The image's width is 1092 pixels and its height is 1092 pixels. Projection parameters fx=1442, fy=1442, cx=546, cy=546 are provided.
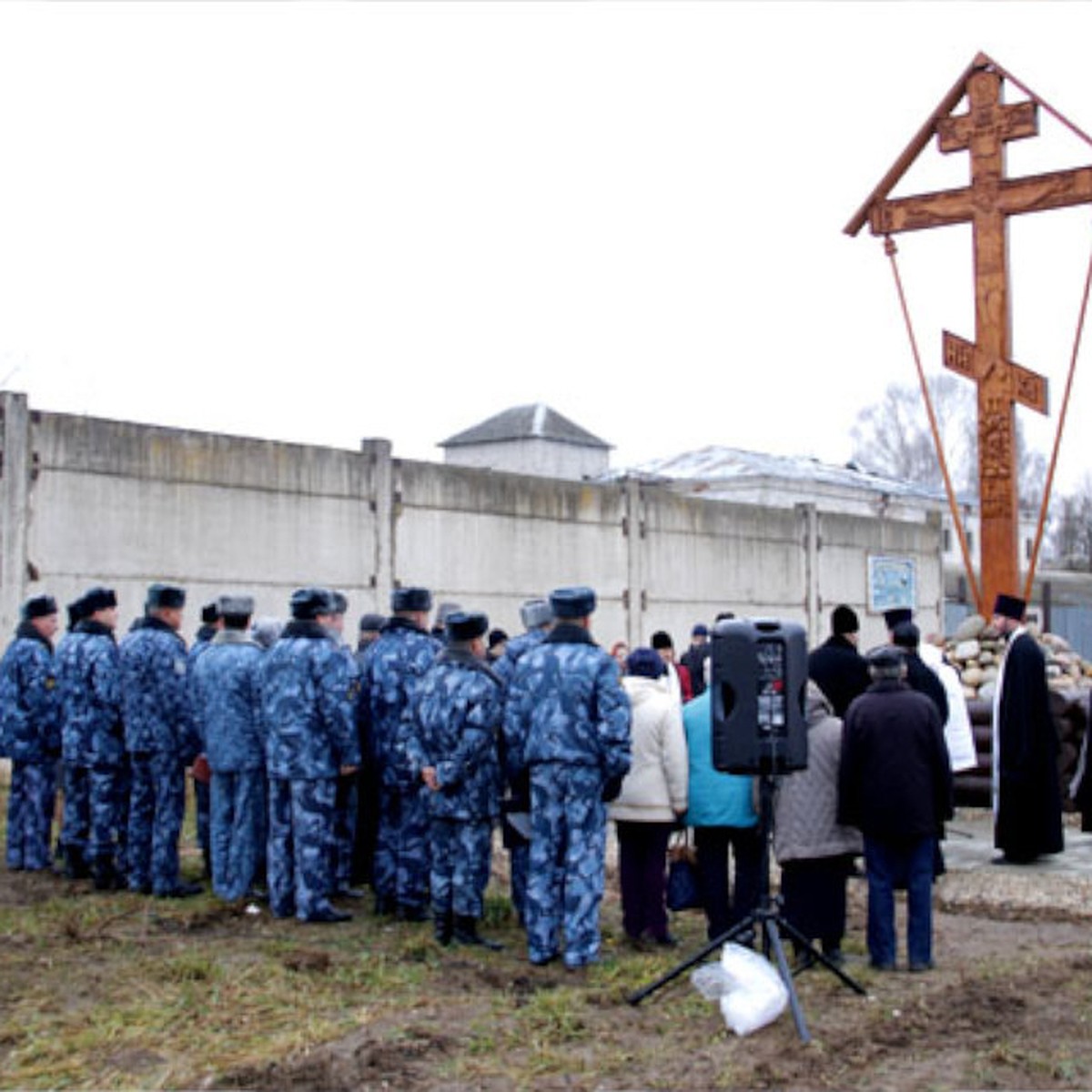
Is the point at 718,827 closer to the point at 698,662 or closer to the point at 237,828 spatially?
the point at 237,828

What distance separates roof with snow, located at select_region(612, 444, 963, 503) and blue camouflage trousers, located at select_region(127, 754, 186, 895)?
36.1 m

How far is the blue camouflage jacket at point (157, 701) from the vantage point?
961 cm

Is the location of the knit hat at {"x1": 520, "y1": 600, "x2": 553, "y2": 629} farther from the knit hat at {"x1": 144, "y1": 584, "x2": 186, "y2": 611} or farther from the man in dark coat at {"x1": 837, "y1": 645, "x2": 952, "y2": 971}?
the man in dark coat at {"x1": 837, "y1": 645, "x2": 952, "y2": 971}

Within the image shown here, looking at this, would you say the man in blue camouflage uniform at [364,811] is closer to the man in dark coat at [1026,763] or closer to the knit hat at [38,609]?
the knit hat at [38,609]

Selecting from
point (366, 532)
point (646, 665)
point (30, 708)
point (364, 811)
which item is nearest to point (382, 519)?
point (366, 532)

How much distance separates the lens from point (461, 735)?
26.0ft

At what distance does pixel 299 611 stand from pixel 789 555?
14536 mm

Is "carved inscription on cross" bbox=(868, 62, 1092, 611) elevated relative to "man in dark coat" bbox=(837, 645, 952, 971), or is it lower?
elevated

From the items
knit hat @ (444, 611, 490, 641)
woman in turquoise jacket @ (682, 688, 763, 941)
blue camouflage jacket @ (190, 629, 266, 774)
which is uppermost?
knit hat @ (444, 611, 490, 641)

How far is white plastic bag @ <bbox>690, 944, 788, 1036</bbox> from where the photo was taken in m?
6.37

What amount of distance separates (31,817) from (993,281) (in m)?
10.7

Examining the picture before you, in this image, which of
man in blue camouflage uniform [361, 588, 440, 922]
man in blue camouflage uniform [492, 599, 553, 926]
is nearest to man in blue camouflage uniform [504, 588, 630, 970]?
man in blue camouflage uniform [492, 599, 553, 926]

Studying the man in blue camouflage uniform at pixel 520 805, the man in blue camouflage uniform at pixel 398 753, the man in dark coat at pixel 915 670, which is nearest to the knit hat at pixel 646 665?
the man in blue camouflage uniform at pixel 520 805

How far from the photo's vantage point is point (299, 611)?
8914 millimetres
